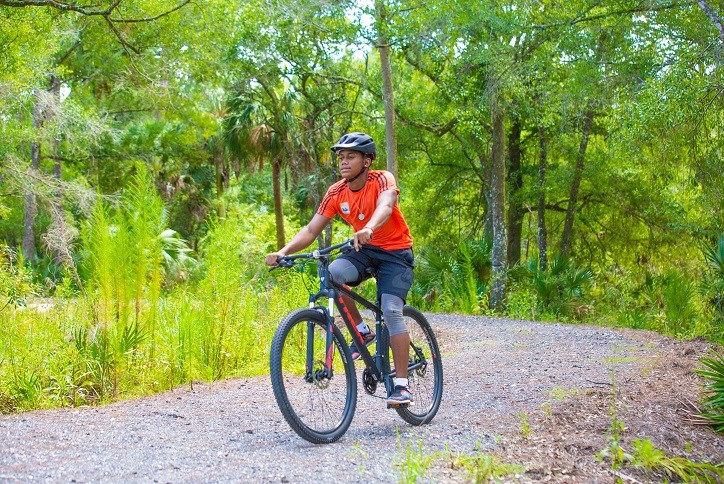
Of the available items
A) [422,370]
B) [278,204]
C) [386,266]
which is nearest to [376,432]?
[422,370]

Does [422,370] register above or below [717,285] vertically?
below

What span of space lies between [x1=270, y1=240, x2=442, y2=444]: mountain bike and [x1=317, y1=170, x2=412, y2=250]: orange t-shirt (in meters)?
0.27

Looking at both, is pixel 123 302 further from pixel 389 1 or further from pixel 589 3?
pixel 389 1

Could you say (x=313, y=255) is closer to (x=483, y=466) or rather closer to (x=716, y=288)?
(x=483, y=466)

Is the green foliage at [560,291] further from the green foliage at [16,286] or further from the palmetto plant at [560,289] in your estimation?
the green foliage at [16,286]

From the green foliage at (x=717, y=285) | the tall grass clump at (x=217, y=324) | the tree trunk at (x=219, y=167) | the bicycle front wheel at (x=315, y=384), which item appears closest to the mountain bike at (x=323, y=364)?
the bicycle front wheel at (x=315, y=384)

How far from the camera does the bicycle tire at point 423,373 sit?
6.14 meters

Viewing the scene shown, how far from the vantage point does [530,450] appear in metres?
5.25

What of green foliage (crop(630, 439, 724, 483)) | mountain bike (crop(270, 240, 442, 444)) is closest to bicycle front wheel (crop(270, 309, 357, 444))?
mountain bike (crop(270, 240, 442, 444))

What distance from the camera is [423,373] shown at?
247 inches

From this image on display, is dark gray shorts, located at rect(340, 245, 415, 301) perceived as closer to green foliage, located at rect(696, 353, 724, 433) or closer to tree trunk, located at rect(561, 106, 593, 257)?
green foliage, located at rect(696, 353, 724, 433)

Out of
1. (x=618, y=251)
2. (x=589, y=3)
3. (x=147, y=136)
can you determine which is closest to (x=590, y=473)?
(x=589, y=3)

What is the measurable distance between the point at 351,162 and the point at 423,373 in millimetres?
1668

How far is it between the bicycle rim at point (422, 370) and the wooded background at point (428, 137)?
3.06 meters
